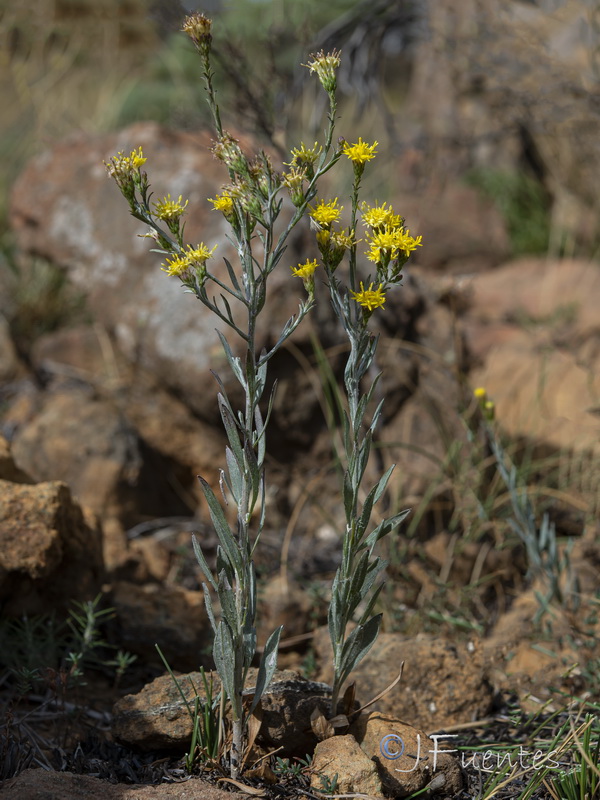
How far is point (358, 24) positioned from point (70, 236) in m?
2.45

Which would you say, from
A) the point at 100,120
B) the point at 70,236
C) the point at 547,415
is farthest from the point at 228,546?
the point at 100,120

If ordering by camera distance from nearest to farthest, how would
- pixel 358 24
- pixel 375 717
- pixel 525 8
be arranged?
pixel 375 717
pixel 358 24
pixel 525 8

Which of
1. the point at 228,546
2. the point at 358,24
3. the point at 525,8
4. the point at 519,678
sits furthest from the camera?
the point at 525,8

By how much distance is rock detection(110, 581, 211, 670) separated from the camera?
2.65 metres

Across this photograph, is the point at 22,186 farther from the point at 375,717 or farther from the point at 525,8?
the point at 525,8

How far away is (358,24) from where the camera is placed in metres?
5.29

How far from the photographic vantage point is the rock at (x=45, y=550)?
242cm

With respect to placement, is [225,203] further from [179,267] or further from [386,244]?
[386,244]

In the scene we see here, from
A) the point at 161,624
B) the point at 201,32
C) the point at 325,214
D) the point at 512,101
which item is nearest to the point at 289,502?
the point at 161,624

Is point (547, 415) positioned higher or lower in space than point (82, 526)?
higher

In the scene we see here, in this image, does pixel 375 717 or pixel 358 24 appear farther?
pixel 358 24

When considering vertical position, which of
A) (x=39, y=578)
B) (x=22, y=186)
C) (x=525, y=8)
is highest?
(x=525, y=8)

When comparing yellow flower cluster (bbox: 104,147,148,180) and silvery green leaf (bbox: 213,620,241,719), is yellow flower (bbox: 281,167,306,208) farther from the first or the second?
silvery green leaf (bbox: 213,620,241,719)

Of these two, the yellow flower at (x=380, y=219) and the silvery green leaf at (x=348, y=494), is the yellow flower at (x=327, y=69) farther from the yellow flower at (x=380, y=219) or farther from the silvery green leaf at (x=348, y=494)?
the silvery green leaf at (x=348, y=494)
